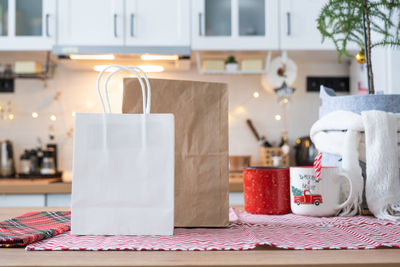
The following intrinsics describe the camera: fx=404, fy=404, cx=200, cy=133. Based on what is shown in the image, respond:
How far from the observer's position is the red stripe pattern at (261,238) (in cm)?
53

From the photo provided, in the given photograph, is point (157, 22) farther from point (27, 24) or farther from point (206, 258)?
point (206, 258)

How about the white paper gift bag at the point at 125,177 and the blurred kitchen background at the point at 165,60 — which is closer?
the white paper gift bag at the point at 125,177

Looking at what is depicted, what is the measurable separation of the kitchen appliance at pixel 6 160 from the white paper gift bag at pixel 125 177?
6.60 ft

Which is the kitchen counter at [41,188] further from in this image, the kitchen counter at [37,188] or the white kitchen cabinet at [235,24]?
the white kitchen cabinet at [235,24]

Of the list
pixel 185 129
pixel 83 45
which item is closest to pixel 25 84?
pixel 83 45

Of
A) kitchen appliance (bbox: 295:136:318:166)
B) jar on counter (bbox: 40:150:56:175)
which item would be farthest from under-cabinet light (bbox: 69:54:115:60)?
kitchen appliance (bbox: 295:136:318:166)

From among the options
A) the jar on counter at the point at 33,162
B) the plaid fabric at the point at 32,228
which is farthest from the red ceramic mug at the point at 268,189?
the jar on counter at the point at 33,162

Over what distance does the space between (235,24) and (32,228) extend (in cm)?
182

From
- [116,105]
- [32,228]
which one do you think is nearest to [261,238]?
[32,228]

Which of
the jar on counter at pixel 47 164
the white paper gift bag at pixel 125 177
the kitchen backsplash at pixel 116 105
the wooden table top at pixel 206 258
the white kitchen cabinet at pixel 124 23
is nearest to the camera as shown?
the wooden table top at pixel 206 258

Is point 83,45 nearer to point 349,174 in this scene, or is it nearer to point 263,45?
point 263,45

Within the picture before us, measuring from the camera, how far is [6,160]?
2389mm

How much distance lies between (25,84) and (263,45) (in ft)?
4.84

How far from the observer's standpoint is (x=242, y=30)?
7.39 ft
